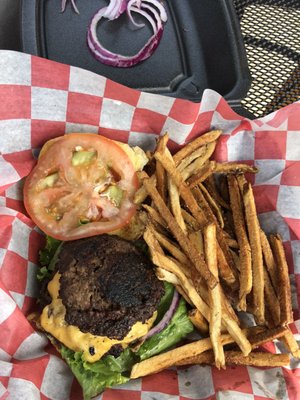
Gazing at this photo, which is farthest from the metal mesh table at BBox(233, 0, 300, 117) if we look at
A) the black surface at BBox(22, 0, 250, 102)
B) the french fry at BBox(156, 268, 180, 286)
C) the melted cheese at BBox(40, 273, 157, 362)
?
the melted cheese at BBox(40, 273, 157, 362)

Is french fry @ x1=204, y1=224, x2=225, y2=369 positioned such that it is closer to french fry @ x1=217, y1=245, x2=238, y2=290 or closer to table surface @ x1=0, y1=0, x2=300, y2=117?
french fry @ x1=217, y1=245, x2=238, y2=290

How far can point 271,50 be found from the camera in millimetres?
2658

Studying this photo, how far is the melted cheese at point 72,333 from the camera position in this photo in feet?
5.85

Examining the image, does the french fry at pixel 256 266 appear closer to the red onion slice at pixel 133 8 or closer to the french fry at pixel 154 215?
the french fry at pixel 154 215

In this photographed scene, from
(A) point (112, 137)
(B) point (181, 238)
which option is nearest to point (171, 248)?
(B) point (181, 238)

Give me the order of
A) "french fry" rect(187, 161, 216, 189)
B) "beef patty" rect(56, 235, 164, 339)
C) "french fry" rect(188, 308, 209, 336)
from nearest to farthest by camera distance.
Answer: "beef patty" rect(56, 235, 164, 339) < "french fry" rect(188, 308, 209, 336) < "french fry" rect(187, 161, 216, 189)

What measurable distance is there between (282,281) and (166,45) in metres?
1.21

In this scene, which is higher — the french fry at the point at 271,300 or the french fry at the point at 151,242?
the french fry at the point at 151,242

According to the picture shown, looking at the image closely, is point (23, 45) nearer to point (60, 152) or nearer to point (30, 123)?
point (30, 123)

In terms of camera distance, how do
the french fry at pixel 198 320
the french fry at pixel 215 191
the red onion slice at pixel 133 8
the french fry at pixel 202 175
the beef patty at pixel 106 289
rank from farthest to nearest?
the red onion slice at pixel 133 8
the french fry at pixel 215 191
the french fry at pixel 202 175
the french fry at pixel 198 320
the beef patty at pixel 106 289

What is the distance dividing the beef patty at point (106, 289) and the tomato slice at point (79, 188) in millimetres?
114

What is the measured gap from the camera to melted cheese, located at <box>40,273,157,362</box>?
5.85 feet

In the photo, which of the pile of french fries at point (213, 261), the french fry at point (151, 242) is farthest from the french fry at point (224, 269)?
the french fry at point (151, 242)

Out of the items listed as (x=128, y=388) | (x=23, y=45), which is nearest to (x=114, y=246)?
(x=128, y=388)
